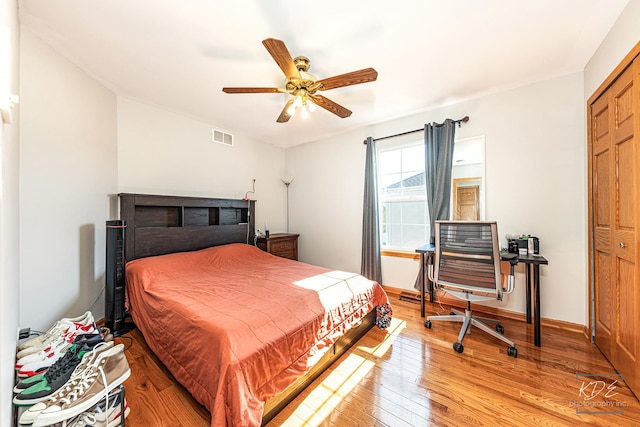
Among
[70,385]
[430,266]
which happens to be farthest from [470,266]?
[70,385]

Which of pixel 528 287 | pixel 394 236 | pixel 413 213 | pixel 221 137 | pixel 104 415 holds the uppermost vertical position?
pixel 221 137

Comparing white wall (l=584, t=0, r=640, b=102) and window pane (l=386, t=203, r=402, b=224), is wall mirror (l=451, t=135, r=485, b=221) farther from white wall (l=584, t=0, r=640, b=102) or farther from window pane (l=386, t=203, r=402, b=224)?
white wall (l=584, t=0, r=640, b=102)

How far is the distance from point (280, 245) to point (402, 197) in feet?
6.74

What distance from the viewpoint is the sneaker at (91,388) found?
1.07 metres

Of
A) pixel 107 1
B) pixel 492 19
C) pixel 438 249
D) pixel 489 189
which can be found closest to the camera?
pixel 107 1

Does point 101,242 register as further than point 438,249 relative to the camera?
Yes

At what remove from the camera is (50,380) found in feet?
4.08

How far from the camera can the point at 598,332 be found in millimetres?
2047

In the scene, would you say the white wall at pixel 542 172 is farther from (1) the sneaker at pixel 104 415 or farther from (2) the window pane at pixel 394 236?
(1) the sneaker at pixel 104 415

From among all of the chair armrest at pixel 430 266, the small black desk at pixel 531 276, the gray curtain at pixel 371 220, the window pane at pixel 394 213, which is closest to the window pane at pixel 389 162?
the gray curtain at pixel 371 220

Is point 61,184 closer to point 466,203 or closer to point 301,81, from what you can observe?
point 301,81

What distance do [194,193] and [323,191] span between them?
2.00 metres

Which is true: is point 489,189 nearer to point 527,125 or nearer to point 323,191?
point 527,125

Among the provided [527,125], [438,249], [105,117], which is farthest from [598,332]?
[105,117]
